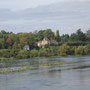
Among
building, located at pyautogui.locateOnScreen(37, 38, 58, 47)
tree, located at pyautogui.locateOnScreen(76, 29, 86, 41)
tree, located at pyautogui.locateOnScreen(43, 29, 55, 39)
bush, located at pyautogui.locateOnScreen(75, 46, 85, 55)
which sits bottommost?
bush, located at pyautogui.locateOnScreen(75, 46, 85, 55)

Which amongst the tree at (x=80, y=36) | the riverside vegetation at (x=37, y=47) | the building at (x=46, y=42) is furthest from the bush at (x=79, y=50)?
the building at (x=46, y=42)

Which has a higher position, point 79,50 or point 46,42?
point 46,42

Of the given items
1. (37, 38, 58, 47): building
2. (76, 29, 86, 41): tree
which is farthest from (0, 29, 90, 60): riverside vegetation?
(37, 38, 58, 47): building

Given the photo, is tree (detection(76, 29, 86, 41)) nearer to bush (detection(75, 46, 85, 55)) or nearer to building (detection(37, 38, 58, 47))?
building (detection(37, 38, 58, 47))

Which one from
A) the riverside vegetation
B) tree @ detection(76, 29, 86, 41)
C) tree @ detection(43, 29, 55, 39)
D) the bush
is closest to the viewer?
the riverside vegetation

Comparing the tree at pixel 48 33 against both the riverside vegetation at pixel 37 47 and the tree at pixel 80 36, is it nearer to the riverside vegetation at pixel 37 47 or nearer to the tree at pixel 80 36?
→ the riverside vegetation at pixel 37 47

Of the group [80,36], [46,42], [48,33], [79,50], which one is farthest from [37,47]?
[48,33]

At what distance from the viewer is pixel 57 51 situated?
118m

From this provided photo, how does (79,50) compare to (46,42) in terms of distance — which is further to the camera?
(46,42)

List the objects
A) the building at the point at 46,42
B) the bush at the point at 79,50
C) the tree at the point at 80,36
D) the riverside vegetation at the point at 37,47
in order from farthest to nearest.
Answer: the building at the point at 46,42 < the tree at the point at 80,36 < the bush at the point at 79,50 < the riverside vegetation at the point at 37,47

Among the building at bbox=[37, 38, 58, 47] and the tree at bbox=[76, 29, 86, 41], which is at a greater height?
the tree at bbox=[76, 29, 86, 41]

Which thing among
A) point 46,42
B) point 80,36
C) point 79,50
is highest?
point 80,36

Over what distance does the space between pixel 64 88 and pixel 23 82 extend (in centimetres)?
656

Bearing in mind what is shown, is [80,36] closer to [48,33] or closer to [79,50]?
[48,33]
